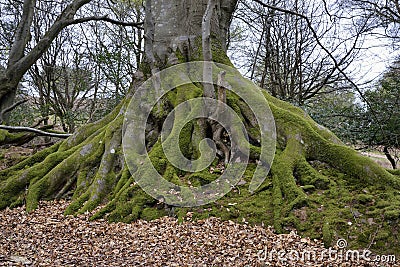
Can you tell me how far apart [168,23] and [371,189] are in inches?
193

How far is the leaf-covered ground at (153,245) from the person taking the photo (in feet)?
11.9

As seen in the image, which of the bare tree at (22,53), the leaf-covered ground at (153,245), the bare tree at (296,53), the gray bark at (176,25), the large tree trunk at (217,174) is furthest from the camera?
the bare tree at (296,53)

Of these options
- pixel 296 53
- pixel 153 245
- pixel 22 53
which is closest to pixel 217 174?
pixel 153 245

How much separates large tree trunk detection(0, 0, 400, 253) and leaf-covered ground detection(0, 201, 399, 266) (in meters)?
0.24

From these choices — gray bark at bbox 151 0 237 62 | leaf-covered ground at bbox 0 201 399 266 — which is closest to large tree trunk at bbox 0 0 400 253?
gray bark at bbox 151 0 237 62

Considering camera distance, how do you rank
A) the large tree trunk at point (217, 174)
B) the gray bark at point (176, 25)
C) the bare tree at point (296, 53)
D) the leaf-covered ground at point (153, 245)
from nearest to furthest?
the leaf-covered ground at point (153, 245), the large tree trunk at point (217, 174), the gray bark at point (176, 25), the bare tree at point (296, 53)

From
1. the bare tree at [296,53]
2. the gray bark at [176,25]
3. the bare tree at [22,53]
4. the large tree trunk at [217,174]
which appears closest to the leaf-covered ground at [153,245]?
the large tree trunk at [217,174]

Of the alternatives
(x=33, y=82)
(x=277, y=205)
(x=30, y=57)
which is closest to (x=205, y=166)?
(x=277, y=205)

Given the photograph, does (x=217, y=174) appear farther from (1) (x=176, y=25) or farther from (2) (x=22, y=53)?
(2) (x=22, y=53)

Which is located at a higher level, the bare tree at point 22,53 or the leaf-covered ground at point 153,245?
the bare tree at point 22,53

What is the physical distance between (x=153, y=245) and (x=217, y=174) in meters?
1.62

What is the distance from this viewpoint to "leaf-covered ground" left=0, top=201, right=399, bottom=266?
3.62 m

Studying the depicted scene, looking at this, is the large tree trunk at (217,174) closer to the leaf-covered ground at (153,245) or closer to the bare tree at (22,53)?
the leaf-covered ground at (153,245)

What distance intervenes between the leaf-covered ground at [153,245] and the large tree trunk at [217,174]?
240mm
